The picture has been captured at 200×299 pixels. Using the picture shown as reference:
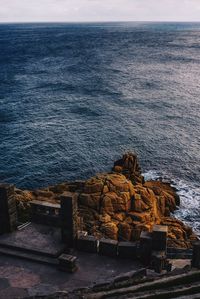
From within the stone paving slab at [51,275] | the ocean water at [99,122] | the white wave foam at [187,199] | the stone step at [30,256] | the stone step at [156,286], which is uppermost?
the stone step at [156,286]

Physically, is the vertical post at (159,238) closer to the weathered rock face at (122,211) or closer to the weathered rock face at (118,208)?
the weathered rock face at (118,208)

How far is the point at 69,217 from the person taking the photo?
793 inches

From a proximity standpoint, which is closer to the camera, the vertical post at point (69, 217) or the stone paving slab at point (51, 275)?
the stone paving slab at point (51, 275)

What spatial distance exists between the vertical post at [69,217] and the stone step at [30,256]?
1419 millimetres

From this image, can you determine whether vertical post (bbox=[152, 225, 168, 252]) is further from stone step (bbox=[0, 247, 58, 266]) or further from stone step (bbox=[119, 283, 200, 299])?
stone step (bbox=[0, 247, 58, 266])

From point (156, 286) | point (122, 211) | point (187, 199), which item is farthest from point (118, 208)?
point (156, 286)

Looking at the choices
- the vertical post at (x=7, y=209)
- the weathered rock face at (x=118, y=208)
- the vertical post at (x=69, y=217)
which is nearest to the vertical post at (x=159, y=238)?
the vertical post at (x=69, y=217)

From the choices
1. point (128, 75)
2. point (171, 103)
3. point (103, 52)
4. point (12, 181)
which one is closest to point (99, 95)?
point (171, 103)

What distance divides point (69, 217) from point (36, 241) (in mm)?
2689

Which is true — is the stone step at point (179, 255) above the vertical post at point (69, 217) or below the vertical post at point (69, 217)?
below

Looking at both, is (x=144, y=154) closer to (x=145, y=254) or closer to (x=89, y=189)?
(x=89, y=189)

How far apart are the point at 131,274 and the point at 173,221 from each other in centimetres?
1754

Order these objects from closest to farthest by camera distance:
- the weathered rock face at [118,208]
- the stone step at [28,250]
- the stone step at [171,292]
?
the stone step at [171,292], the stone step at [28,250], the weathered rock face at [118,208]

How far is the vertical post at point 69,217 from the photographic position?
64.5ft
